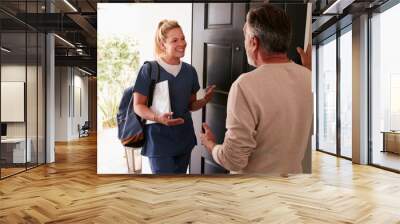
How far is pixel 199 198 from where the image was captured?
15.9 feet

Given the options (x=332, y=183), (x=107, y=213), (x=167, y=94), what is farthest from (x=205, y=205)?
(x=332, y=183)

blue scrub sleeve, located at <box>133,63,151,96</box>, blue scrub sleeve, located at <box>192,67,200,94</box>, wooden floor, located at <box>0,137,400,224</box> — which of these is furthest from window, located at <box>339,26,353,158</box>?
blue scrub sleeve, located at <box>133,63,151,96</box>

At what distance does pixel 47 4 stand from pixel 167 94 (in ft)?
18.7

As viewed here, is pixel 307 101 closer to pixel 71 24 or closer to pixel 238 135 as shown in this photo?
pixel 238 135

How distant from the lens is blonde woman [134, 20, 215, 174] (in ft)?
12.4

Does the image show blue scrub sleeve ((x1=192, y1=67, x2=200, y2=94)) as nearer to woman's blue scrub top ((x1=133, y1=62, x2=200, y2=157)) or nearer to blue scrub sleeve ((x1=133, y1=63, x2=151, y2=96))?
woman's blue scrub top ((x1=133, y1=62, x2=200, y2=157))

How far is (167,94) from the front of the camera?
3785mm

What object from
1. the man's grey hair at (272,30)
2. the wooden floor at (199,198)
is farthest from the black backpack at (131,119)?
the man's grey hair at (272,30)

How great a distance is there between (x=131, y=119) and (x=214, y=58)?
1.07 metres

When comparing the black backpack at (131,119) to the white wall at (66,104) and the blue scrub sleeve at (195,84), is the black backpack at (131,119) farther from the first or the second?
the white wall at (66,104)

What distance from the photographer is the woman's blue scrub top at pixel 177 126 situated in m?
3.81

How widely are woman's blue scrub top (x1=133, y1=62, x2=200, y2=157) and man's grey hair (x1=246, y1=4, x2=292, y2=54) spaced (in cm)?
168

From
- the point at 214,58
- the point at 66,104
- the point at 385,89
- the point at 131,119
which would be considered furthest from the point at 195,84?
the point at 66,104

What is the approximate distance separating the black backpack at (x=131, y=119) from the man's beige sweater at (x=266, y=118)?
175 centimetres
